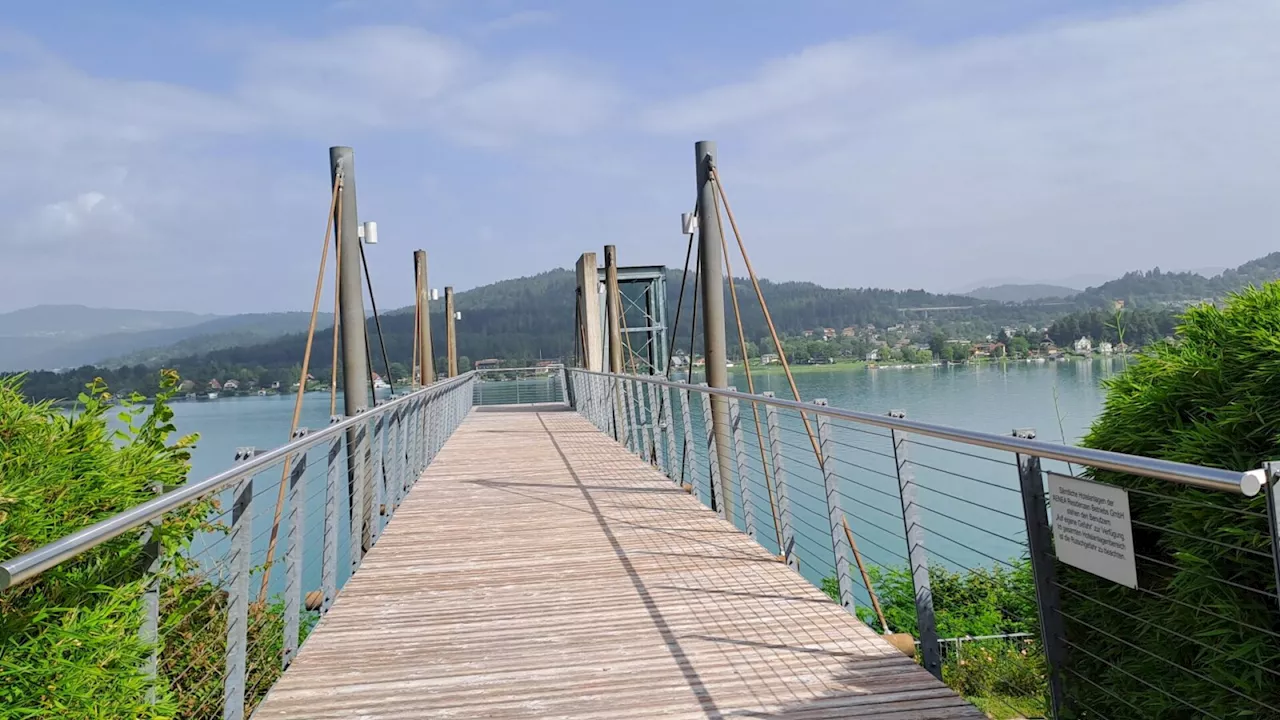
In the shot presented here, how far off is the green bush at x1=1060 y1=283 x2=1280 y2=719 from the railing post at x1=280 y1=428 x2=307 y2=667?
2903mm

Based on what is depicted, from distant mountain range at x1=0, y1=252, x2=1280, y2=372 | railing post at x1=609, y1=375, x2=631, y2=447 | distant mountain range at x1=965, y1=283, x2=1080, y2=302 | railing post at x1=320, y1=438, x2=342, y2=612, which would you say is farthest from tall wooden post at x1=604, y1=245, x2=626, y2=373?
distant mountain range at x1=965, y1=283, x2=1080, y2=302

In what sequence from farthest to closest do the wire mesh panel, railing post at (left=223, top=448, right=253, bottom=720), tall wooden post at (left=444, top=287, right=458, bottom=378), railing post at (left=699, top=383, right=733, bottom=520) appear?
the wire mesh panel → tall wooden post at (left=444, top=287, right=458, bottom=378) → railing post at (left=699, top=383, right=733, bottom=520) → railing post at (left=223, top=448, right=253, bottom=720)

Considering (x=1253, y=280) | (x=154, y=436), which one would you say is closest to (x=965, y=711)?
(x=1253, y=280)

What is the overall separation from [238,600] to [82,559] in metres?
0.97

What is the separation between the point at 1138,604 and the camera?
2.53 metres

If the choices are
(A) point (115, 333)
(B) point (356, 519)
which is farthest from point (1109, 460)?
(A) point (115, 333)

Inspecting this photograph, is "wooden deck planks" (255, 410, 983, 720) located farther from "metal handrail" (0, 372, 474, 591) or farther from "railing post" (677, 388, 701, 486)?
"railing post" (677, 388, 701, 486)

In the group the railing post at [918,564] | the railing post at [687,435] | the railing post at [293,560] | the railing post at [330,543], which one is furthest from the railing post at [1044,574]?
the railing post at [687,435]

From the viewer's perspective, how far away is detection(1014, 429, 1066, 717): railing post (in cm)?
276

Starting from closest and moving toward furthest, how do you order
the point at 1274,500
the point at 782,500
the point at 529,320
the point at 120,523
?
the point at 1274,500
the point at 120,523
the point at 782,500
the point at 529,320

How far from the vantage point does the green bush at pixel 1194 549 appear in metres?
2.17

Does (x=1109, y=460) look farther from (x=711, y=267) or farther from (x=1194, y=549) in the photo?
(x=711, y=267)

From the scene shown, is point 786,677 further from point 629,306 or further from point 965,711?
point 629,306

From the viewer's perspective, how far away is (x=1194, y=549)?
2.32m
